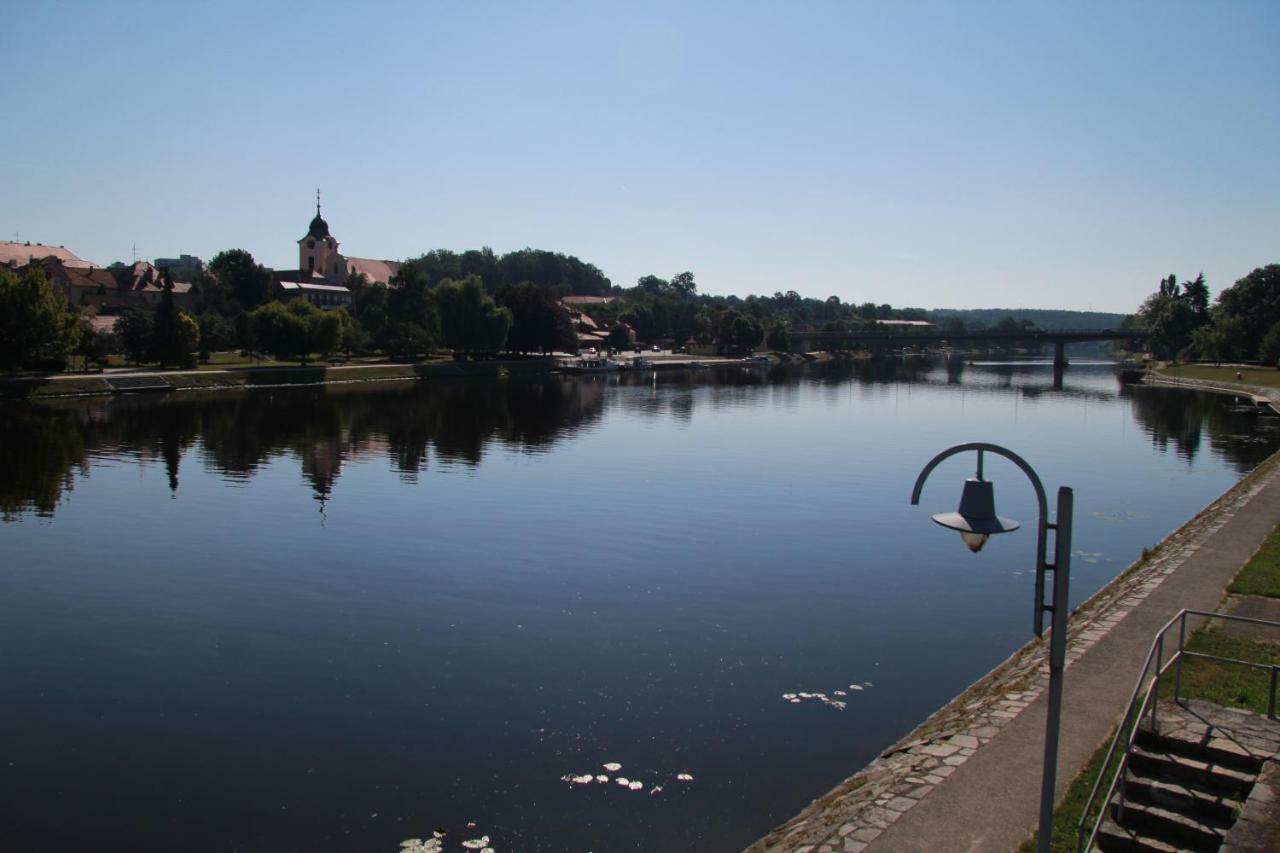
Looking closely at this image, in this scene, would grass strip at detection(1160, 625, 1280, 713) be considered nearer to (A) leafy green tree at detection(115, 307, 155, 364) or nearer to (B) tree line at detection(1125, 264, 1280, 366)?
(A) leafy green tree at detection(115, 307, 155, 364)

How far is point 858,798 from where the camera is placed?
35.3ft

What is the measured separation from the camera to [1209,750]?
9.88m

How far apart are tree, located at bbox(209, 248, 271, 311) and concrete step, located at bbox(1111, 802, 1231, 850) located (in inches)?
4574

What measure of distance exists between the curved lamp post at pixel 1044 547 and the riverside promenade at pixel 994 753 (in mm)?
2378

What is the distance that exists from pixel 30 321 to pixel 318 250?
3421 inches

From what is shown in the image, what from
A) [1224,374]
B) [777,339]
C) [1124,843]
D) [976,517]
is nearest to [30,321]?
[976,517]

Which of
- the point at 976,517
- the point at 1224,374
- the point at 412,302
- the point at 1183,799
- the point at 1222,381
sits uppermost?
the point at 412,302

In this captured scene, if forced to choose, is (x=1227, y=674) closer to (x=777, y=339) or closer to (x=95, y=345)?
(x=95, y=345)

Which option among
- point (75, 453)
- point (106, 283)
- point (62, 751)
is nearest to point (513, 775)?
point (62, 751)

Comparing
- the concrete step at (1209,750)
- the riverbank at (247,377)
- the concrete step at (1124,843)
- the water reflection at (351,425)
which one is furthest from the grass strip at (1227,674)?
the riverbank at (247,377)

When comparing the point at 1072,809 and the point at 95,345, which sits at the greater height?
the point at 95,345

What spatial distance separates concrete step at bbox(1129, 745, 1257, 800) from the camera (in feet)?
30.9

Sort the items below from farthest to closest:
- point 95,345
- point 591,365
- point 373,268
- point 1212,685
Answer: point 373,268
point 591,365
point 95,345
point 1212,685

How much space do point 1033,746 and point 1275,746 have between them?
238 centimetres
